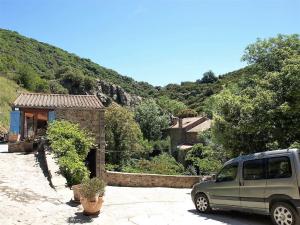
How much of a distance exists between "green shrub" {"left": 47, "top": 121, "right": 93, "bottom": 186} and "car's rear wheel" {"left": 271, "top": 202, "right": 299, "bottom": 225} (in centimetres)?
780

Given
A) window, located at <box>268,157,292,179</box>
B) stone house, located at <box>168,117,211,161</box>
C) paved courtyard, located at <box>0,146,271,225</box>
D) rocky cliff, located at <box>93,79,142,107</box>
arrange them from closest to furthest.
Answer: window, located at <box>268,157,292,179</box> → paved courtyard, located at <box>0,146,271,225</box> → stone house, located at <box>168,117,211,161</box> → rocky cliff, located at <box>93,79,142,107</box>

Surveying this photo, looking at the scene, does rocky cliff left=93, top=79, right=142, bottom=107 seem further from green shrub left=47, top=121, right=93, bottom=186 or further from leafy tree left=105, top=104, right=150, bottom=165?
green shrub left=47, top=121, right=93, bottom=186

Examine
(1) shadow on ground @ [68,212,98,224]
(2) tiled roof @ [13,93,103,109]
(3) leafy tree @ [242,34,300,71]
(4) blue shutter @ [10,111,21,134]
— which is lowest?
(1) shadow on ground @ [68,212,98,224]

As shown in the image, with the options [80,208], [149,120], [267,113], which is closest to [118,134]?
[149,120]

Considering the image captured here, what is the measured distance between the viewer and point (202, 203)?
478 inches

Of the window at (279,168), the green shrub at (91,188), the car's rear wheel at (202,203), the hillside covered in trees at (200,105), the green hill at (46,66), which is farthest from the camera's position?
the green hill at (46,66)

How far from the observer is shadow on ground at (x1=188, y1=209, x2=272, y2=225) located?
416 inches

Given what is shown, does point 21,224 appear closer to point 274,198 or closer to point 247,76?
point 274,198

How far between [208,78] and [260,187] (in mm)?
111432

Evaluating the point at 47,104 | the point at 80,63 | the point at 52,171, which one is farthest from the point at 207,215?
the point at 80,63

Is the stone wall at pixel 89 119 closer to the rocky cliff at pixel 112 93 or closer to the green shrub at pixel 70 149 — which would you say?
the green shrub at pixel 70 149

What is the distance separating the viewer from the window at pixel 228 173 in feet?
36.7

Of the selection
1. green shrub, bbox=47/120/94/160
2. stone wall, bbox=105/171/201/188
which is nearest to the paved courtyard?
green shrub, bbox=47/120/94/160

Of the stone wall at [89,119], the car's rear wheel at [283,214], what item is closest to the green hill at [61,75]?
the stone wall at [89,119]
